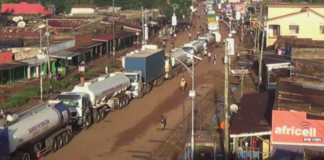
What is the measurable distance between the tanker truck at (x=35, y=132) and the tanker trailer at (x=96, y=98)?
1.61 meters

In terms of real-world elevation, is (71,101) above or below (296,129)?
below

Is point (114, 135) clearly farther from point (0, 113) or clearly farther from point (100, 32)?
point (100, 32)

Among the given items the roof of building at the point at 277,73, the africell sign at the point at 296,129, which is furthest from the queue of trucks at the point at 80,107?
the africell sign at the point at 296,129

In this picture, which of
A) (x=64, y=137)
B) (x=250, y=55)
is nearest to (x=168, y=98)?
(x=64, y=137)

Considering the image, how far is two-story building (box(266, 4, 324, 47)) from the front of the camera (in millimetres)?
46719

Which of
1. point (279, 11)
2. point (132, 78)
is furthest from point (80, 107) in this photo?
point (279, 11)

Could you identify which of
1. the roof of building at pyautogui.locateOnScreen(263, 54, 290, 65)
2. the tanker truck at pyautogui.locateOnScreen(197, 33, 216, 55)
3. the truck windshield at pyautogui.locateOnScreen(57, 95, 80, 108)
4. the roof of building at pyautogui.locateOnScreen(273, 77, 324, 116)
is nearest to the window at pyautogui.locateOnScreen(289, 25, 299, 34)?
the tanker truck at pyautogui.locateOnScreen(197, 33, 216, 55)

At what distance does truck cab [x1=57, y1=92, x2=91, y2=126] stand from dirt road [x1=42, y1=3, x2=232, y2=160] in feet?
2.04

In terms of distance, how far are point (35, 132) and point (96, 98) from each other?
21.0 ft

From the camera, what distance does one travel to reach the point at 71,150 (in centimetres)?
2050

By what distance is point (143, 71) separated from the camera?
31.2 metres

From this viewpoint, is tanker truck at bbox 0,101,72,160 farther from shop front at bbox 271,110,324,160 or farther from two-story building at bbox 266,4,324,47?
two-story building at bbox 266,4,324,47

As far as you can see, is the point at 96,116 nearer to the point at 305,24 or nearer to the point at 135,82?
the point at 135,82

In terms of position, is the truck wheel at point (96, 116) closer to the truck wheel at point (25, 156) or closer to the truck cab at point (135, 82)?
the truck cab at point (135, 82)
